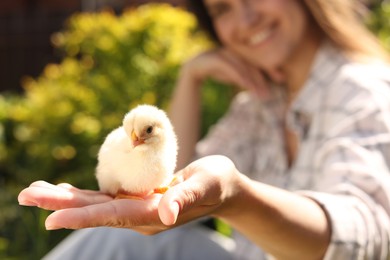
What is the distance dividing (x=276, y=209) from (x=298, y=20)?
1.20 metres

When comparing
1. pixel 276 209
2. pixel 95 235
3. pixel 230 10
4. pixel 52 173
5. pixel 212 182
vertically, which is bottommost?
pixel 52 173

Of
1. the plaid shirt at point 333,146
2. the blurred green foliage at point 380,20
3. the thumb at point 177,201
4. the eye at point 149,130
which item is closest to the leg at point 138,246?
the plaid shirt at point 333,146

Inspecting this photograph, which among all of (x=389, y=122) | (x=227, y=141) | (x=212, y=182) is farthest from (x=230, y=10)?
(x=212, y=182)

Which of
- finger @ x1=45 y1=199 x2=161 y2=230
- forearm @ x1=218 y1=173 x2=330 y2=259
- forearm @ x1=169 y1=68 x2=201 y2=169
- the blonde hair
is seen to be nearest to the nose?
the blonde hair

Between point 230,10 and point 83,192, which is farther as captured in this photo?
point 230,10

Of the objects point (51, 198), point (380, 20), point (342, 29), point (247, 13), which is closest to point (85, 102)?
point (247, 13)

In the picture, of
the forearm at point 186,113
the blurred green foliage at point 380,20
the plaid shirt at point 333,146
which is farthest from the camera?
the blurred green foliage at point 380,20

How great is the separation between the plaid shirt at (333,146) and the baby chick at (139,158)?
54 cm

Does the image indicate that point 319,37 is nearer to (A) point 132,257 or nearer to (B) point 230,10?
(B) point 230,10

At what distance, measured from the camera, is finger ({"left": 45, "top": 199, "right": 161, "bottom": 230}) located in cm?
119

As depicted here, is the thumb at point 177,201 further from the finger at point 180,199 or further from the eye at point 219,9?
the eye at point 219,9

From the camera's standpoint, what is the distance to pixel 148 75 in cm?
429

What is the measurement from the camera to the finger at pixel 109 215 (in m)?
1.19

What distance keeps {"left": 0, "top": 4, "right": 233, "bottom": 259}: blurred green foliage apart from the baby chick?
251cm
